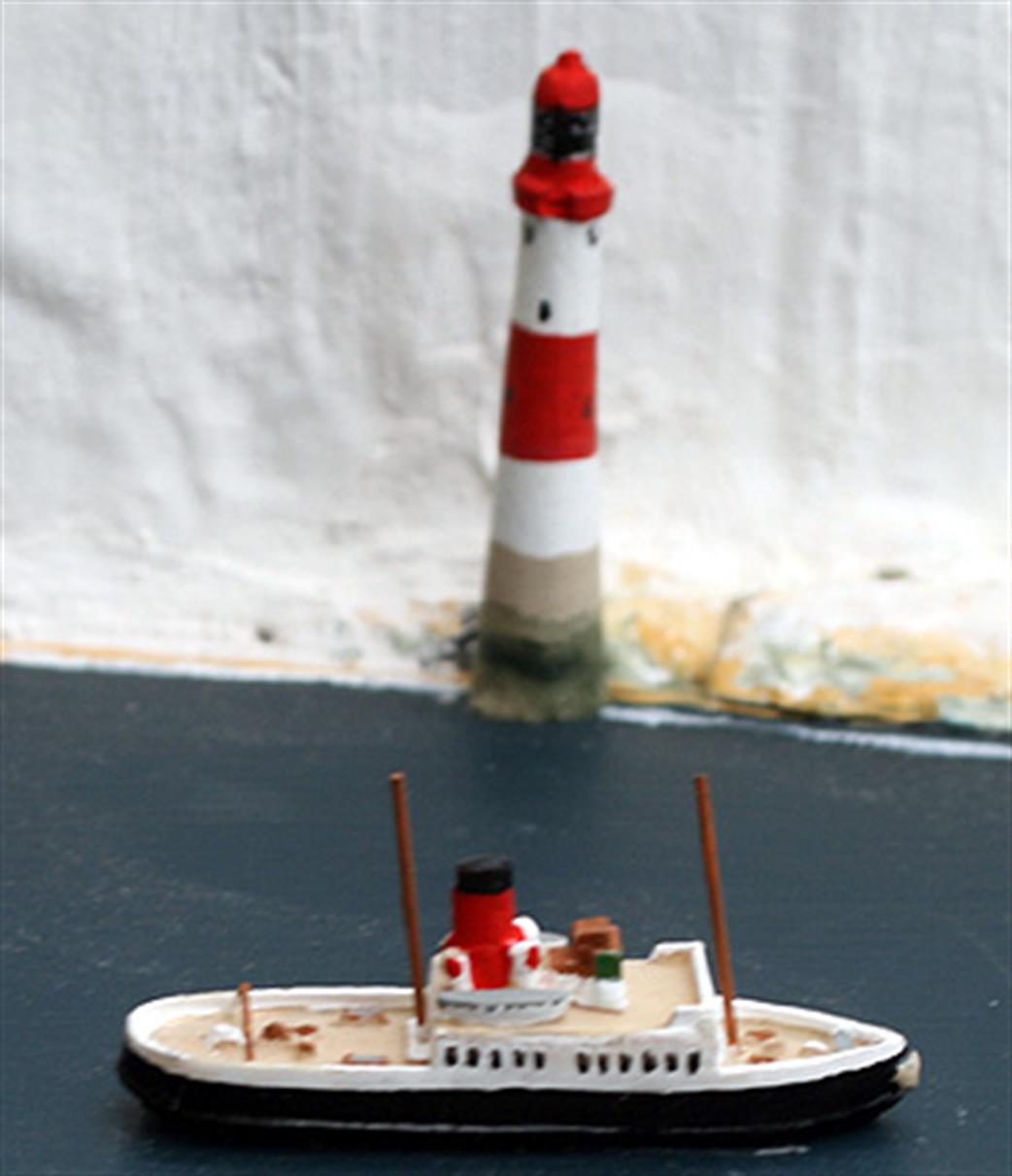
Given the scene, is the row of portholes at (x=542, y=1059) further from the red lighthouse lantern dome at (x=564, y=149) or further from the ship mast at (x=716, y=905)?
the red lighthouse lantern dome at (x=564, y=149)

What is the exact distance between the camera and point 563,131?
603 inches

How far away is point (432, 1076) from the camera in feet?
41.1

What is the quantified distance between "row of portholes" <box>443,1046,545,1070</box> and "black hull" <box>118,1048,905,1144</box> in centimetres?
10

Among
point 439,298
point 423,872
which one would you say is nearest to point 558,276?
point 439,298

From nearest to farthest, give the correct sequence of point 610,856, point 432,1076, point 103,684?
point 432,1076, point 610,856, point 103,684

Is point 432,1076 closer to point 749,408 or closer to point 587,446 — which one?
point 587,446

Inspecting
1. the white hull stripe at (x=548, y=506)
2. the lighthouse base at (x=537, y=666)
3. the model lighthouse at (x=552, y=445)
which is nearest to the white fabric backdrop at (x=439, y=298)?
the lighthouse base at (x=537, y=666)

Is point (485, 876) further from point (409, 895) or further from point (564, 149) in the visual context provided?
point (564, 149)

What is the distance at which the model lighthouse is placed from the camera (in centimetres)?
1535

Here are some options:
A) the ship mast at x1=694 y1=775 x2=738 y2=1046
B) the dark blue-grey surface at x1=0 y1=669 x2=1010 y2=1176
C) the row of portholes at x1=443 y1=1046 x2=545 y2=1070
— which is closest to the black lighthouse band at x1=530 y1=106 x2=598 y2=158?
the dark blue-grey surface at x1=0 y1=669 x2=1010 y2=1176

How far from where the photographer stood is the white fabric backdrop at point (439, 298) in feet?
56.5

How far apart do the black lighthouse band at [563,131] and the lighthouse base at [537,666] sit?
6.42 ft

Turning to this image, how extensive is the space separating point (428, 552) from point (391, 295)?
1.18 m

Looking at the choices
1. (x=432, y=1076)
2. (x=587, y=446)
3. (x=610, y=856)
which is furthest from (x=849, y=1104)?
(x=587, y=446)
